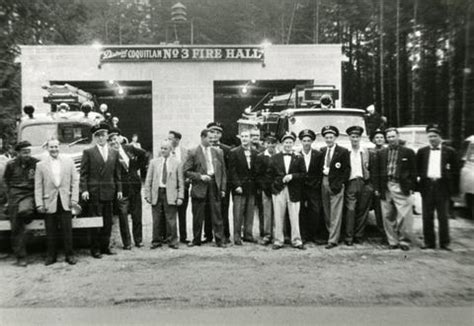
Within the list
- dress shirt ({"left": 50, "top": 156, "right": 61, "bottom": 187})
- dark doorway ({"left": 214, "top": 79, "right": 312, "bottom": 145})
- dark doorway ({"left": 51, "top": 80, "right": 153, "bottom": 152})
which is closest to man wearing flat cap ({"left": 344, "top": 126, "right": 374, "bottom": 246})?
dress shirt ({"left": 50, "top": 156, "right": 61, "bottom": 187})

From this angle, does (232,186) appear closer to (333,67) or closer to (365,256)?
(365,256)

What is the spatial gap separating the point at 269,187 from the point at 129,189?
234 centimetres

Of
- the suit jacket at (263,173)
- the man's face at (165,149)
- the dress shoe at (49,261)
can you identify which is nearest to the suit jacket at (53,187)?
the dress shoe at (49,261)

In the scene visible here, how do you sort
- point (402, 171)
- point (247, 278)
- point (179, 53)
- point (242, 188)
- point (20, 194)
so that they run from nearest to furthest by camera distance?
point (247, 278) → point (20, 194) → point (402, 171) → point (242, 188) → point (179, 53)

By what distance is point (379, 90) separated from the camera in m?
28.2

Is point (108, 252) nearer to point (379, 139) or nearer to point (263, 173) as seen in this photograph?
point (263, 173)

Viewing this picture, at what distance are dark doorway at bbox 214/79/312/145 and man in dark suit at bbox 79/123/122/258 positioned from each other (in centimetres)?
1455

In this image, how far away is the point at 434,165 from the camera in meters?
8.46

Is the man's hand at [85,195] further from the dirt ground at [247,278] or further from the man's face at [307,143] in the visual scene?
the man's face at [307,143]

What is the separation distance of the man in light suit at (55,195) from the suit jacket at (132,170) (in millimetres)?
1125

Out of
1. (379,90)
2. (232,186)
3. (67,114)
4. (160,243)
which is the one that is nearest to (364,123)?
(232,186)

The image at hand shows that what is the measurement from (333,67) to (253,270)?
1661cm

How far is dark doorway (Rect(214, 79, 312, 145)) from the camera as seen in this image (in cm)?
2427

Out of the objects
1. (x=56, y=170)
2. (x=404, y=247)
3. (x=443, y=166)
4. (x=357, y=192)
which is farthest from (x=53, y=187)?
(x=443, y=166)
